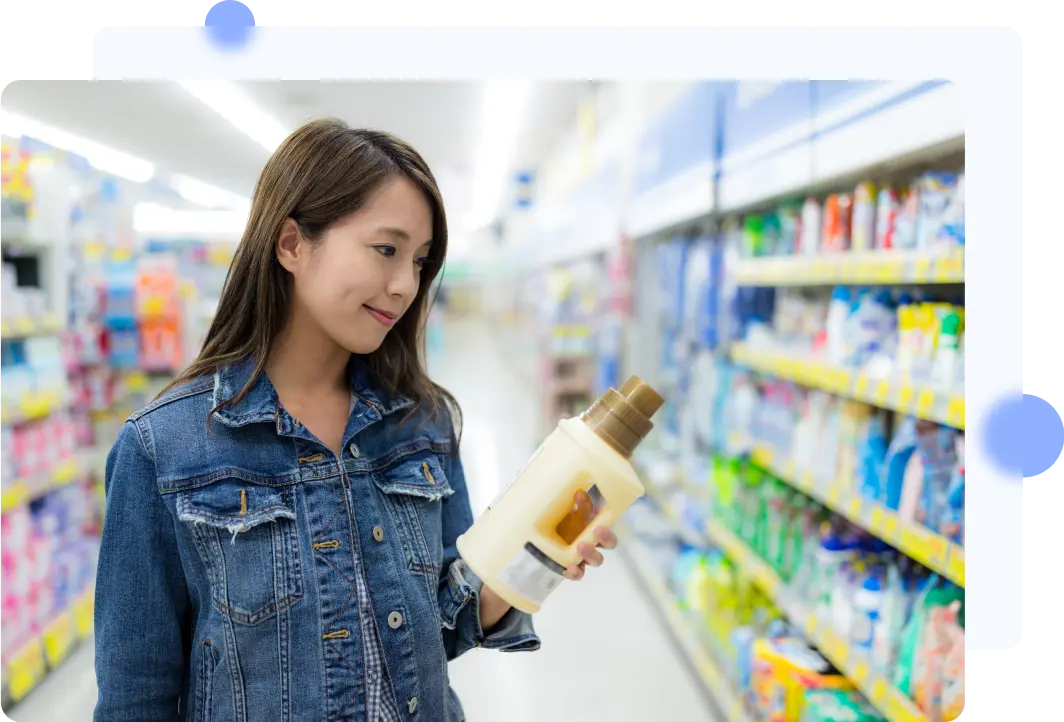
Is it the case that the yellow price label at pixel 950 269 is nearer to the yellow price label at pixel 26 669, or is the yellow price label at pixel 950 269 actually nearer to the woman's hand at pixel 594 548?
the woman's hand at pixel 594 548

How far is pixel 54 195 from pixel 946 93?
3.24 meters

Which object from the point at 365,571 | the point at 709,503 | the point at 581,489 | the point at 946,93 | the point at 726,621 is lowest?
the point at 726,621

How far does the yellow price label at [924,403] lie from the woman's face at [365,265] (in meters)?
1.05

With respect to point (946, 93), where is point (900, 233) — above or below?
below

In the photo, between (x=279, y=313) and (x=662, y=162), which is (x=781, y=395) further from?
(x=279, y=313)

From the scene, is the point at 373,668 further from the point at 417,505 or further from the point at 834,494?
the point at 834,494

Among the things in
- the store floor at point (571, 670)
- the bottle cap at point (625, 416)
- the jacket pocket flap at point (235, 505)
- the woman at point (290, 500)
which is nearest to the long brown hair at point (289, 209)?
the woman at point (290, 500)

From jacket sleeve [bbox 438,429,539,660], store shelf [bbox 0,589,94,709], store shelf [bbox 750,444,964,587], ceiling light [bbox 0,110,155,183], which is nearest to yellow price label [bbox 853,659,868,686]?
store shelf [bbox 750,444,964,587]

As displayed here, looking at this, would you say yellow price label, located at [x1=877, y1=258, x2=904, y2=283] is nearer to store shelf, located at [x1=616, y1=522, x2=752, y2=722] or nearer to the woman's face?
the woman's face

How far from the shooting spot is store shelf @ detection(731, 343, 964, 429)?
5.12 feet

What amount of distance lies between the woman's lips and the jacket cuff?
403 millimetres

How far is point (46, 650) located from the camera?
3027mm

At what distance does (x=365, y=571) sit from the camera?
1137 mm

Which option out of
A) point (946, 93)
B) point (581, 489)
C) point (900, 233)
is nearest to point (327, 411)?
point (581, 489)
